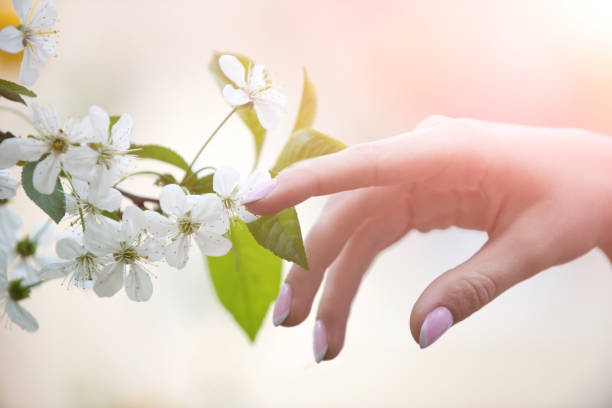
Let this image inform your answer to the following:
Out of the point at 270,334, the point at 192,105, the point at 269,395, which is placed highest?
the point at 192,105

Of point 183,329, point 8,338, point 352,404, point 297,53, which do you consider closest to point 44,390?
point 8,338

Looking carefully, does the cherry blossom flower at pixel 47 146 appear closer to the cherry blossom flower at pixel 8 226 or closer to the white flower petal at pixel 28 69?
the white flower petal at pixel 28 69

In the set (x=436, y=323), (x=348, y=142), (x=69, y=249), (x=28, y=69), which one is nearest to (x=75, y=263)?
(x=69, y=249)

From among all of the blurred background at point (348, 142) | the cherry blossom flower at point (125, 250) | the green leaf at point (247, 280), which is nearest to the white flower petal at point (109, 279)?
the cherry blossom flower at point (125, 250)

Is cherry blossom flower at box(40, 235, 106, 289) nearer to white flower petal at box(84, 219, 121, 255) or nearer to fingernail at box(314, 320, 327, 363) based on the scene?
white flower petal at box(84, 219, 121, 255)

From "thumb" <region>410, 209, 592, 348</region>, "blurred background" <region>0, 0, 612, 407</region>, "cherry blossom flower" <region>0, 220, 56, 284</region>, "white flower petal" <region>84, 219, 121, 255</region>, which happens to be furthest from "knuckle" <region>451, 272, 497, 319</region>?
"blurred background" <region>0, 0, 612, 407</region>

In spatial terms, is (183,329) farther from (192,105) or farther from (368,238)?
(368,238)

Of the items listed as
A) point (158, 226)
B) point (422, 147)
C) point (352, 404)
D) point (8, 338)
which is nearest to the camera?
point (158, 226)
